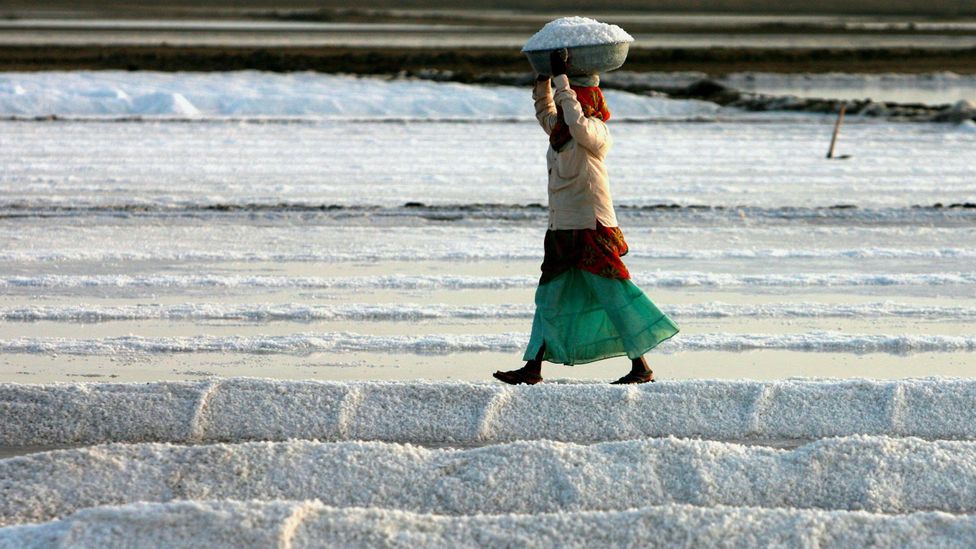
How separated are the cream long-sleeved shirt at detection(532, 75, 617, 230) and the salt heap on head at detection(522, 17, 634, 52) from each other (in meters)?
0.16

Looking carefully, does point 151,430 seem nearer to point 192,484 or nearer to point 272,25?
point 192,484

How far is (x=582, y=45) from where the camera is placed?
6000mm

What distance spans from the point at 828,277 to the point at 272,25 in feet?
257

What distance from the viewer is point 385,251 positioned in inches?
420

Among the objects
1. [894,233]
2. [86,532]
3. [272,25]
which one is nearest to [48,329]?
[86,532]

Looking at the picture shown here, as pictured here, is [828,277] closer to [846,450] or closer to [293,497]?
[846,450]

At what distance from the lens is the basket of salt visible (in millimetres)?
6012

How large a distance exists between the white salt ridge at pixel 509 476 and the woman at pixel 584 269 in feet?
3.11

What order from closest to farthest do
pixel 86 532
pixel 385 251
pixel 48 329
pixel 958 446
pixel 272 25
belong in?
pixel 86 532 → pixel 958 446 → pixel 48 329 → pixel 385 251 → pixel 272 25

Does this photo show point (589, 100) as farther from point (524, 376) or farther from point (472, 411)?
point (472, 411)

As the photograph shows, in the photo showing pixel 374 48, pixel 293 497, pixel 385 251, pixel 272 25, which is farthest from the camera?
pixel 272 25

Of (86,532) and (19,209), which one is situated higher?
(86,532)

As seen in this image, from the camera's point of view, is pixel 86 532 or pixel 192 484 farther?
pixel 192 484

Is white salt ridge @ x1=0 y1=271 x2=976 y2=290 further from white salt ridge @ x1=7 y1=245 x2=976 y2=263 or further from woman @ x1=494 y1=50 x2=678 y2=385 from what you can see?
woman @ x1=494 y1=50 x2=678 y2=385
